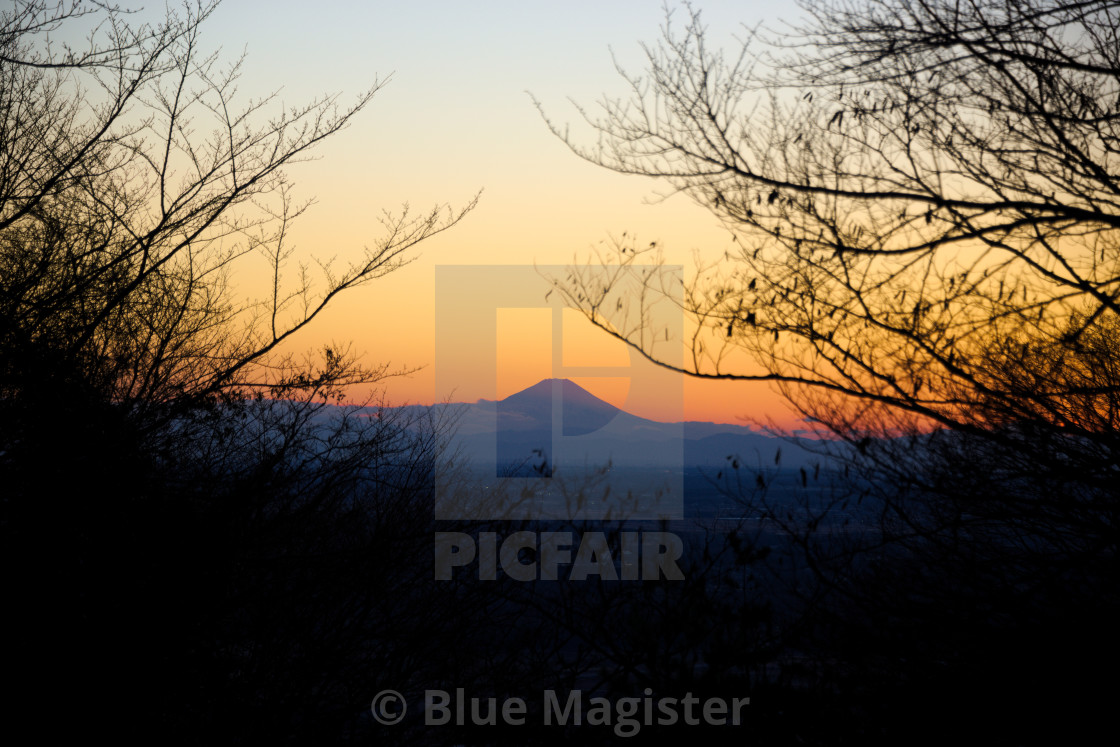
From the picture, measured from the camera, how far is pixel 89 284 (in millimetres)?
3768

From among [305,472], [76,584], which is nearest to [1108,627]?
[305,472]

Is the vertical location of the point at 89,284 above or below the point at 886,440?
above

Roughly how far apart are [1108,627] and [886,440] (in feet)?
4.67

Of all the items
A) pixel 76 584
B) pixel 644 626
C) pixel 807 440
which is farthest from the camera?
pixel 807 440

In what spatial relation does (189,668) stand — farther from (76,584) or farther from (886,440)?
(886,440)

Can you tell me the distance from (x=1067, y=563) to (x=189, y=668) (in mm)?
4333

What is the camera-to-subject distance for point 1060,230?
11.1ft

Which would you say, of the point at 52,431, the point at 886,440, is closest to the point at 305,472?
the point at 52,431

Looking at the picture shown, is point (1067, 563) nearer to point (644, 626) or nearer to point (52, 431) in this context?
point (644, 626)

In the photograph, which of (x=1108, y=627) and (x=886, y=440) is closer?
(x=1108, y=627)

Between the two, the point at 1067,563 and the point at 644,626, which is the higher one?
the point at 1067,563

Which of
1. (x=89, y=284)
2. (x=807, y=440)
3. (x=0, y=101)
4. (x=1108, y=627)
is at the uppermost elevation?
(x=0, y=101)

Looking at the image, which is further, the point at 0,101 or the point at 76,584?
the point at 0,101

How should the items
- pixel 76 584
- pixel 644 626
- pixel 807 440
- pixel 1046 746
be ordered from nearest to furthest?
1. pixel 76 584
2. pixel 644 626
3. pixel 1046 746
4. pixel 807 440
